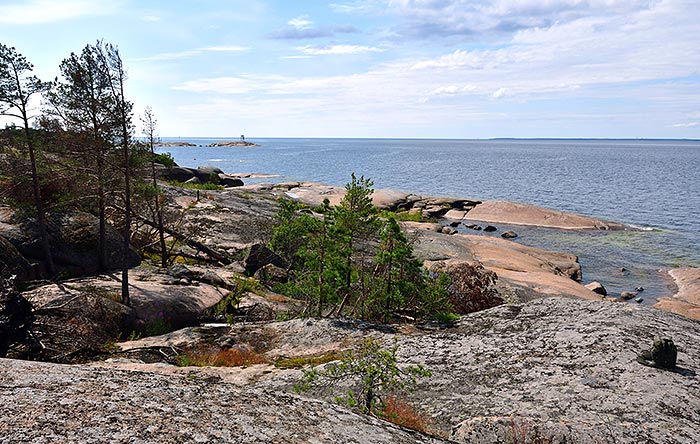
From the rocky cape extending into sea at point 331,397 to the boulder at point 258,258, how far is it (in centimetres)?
690

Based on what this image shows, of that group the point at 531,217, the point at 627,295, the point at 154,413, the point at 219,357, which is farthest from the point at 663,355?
the point at 531,217

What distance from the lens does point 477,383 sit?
6922 millimetres

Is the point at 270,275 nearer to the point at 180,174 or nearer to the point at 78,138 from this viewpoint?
the point at 78,138

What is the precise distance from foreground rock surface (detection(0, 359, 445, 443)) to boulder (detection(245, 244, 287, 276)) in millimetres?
21626

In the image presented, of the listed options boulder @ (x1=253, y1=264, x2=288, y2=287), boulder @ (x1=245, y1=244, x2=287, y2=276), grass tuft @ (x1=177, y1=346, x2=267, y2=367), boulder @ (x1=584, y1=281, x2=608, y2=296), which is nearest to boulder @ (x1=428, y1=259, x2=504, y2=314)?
grass tuft @ (x1=177, y1=346, x2=267, y2=367)

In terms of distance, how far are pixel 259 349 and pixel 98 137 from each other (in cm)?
1050

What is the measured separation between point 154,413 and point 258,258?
74.8 ft

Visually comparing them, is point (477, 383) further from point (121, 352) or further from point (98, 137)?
point (98, 137)

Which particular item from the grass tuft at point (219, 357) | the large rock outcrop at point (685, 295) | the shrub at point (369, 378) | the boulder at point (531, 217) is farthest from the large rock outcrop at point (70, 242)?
the boulder at point (531, 217)

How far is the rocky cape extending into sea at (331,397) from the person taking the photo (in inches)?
133

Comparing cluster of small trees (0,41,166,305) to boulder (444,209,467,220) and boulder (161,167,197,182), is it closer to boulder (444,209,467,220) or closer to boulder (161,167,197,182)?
boulder (161,167,197,182)

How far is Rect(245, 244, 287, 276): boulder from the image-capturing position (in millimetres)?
25666

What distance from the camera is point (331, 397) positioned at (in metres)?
6.72

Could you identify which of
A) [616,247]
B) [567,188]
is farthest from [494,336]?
[567,188]
